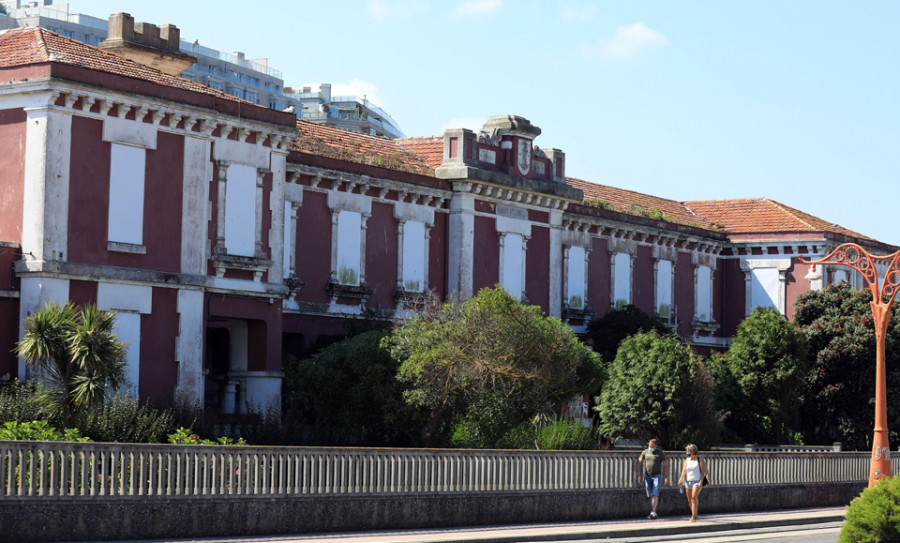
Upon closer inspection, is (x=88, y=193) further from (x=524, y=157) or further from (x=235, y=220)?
(x=524, y=157)

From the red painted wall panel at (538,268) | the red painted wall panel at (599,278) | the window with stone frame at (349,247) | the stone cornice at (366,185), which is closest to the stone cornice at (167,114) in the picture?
the stone cornice at (366,185)

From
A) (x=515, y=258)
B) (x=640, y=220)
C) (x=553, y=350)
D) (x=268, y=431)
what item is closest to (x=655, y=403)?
(x=553, y=350)

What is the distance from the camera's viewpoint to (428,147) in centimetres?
4203

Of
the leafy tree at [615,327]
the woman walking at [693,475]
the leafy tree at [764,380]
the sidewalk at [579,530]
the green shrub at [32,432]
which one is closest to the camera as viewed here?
the sidewalk at [579,530]

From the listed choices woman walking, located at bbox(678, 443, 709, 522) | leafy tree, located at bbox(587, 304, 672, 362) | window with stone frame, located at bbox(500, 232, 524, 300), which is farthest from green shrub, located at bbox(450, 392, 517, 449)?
leafy tree, located at bbox(587, 304, 672, 362)

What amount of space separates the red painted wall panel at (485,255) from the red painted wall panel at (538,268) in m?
1.63

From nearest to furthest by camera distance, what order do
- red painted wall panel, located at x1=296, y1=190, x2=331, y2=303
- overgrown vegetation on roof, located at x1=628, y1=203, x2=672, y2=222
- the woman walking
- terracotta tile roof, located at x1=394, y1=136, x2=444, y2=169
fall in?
the woman walking
red painted wall panel, located at x1=296, y1=190, x2=331, y2=303
terracotta tile roof, located at x1=394, y1=136, x2=444, y2=169
overgrown vegetation on roof, located at x1=628, y1=203, x2=672, y2=222

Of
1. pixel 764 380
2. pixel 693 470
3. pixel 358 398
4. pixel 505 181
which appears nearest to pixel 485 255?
pixel 505 181

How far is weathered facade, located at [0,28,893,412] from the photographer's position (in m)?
26.4

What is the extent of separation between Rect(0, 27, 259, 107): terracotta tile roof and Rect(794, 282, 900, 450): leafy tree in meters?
20.5

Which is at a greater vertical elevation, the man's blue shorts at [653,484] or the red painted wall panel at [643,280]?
the red painted wall panel at [643,280]

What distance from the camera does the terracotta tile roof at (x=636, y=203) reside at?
48.2 meters

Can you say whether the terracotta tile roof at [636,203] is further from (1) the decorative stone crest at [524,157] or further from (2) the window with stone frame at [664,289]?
(1) the decorative stone crest at [524,157]

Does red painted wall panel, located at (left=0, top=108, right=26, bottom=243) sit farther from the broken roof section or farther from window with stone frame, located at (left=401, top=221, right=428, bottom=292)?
window with stone frame, located at (left=401, top=221, right=428, bottom=292)
